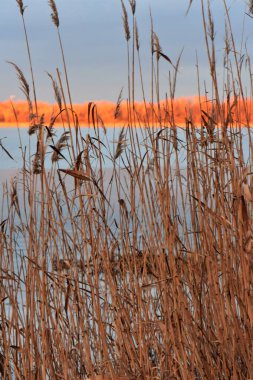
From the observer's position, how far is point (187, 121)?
2004 millimetres

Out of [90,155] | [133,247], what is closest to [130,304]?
[133,247]

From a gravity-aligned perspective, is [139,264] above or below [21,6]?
below

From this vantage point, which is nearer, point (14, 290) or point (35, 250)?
point (35, 250)

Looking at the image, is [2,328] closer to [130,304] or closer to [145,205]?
[130,304]

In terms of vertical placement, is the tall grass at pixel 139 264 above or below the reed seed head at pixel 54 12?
below

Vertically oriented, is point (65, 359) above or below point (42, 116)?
below

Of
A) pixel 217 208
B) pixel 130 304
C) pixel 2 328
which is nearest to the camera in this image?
pixel 217 208

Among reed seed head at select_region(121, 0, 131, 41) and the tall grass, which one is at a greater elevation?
reed seed head at select_region(121, 0, 131, 41)

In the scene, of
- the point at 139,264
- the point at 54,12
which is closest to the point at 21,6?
the point at 54,12

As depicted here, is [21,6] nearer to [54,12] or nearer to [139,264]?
[54,12]

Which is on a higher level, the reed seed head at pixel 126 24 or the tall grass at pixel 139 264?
the reed seed head at pixel 126 24

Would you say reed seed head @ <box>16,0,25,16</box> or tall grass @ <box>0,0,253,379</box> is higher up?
reed seed head @ <box>16,0,25,16</box>

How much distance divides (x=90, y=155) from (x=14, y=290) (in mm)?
560

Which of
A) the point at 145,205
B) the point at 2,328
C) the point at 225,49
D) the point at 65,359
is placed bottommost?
the point at 65,359
